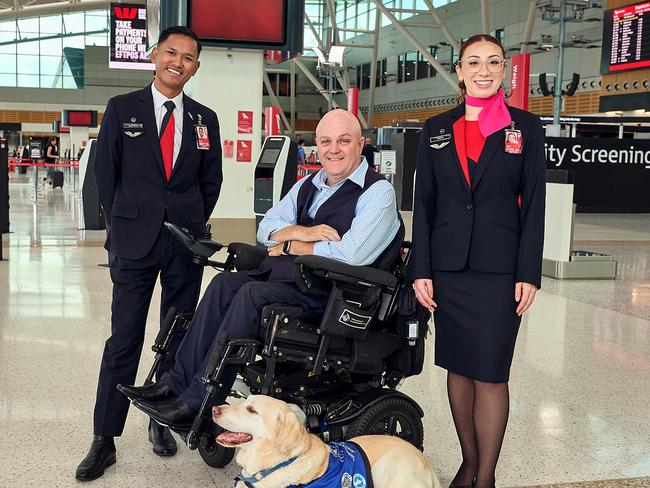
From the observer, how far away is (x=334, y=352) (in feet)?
9.33

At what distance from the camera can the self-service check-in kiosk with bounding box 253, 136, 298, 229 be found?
8.11 metres

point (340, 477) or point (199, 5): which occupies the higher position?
point (199, 5)

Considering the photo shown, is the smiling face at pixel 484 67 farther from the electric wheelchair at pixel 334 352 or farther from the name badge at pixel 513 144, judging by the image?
the electric wheelchair at pixel 334 352

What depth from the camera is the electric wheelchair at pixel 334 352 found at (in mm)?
2723

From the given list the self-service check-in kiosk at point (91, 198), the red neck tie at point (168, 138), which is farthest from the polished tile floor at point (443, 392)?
the self-service check-in kiosk at point (91, 198)

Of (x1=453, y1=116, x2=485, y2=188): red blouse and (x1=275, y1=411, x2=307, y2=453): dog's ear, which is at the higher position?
(x1=453, y1=116, x2=485, y2=188): red blouse

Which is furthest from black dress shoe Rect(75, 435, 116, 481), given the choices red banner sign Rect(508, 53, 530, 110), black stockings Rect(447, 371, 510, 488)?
red banner sign Rect(508, 53, 530, 110)

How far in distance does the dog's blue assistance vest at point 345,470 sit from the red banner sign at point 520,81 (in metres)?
13.1

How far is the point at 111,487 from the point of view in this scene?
113 inches

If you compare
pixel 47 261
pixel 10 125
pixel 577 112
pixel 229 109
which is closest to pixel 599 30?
pixel 577 112

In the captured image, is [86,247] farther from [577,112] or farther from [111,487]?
[577,112]

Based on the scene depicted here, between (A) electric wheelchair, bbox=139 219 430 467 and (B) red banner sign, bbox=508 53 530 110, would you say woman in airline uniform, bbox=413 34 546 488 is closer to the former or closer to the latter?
(A) electric wheelchair, bbox=139 219 430 467

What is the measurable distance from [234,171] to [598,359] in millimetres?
5059

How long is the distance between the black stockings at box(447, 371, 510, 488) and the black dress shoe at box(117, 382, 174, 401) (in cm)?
97
